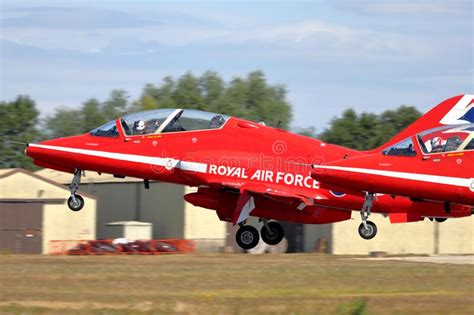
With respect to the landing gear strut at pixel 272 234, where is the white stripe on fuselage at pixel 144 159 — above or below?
above

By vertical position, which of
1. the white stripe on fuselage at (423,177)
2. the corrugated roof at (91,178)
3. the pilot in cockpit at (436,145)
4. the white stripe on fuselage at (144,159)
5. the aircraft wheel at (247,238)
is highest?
the corrugated roof at (91,178)

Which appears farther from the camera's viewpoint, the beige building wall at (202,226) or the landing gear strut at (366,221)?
the beige building wall at (202,226)

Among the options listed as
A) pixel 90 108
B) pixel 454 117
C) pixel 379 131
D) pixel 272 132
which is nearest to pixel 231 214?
pixel 272 132

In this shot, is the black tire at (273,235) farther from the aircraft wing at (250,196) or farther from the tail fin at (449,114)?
the tail fin at (449,114)

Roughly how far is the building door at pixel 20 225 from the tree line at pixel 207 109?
3273 centimetres

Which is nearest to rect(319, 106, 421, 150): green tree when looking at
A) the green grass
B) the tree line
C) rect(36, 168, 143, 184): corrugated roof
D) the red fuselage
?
the tree line

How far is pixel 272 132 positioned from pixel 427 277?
303 inches

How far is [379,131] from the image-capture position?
96875mm

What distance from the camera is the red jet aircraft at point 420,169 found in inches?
1014

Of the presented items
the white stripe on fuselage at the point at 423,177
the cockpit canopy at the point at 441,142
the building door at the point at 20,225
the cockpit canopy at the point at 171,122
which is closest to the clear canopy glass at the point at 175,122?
the cockpit canopy at the point at 171,122

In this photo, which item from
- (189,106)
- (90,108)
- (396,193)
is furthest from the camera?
(90,108)

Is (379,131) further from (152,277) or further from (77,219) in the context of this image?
(152,277)

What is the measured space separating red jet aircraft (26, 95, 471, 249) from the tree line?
190ft

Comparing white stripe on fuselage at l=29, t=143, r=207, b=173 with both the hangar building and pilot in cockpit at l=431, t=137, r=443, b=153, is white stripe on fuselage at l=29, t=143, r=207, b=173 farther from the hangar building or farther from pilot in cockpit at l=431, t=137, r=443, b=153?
the hangar building
